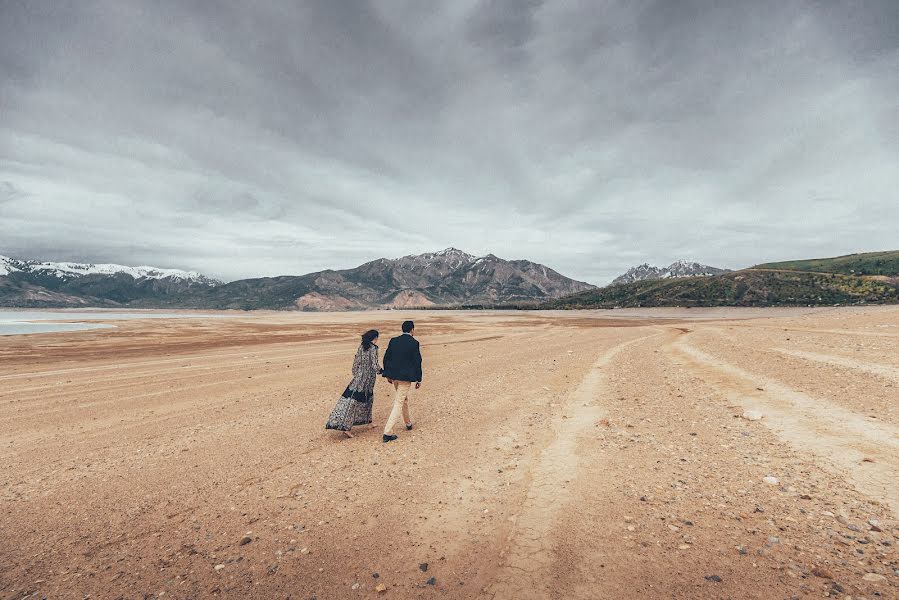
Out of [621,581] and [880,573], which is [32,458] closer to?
[621,581]

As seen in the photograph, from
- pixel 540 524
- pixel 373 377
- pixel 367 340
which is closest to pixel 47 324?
pixel 373 377

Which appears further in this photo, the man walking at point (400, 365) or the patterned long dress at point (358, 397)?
the patterned long dress at point (358, 397)

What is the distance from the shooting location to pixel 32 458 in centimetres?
975

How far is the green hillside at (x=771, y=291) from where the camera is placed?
135 meters

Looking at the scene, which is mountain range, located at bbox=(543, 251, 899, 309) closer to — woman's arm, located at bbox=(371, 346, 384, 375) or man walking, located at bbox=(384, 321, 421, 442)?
man walking, located at bbox=(384, 321, 421, 442)

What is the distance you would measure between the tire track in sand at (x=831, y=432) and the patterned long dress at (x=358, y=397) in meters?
9.98

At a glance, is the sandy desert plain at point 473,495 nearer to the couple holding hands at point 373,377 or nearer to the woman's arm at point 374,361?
the couple holding hands at point 373,377

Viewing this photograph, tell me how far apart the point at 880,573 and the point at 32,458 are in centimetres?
1635

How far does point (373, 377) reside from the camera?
10797 mm

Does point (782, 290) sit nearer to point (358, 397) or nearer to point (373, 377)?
point (373, 377)

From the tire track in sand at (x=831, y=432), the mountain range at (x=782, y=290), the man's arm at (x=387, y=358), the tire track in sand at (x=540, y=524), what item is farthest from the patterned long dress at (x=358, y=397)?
the mountain range at (x=782, y=290)

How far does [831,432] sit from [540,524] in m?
8.32

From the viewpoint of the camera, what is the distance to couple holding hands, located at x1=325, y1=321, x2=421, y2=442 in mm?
10320

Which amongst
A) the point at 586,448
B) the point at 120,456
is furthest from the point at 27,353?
the point at 586,448
